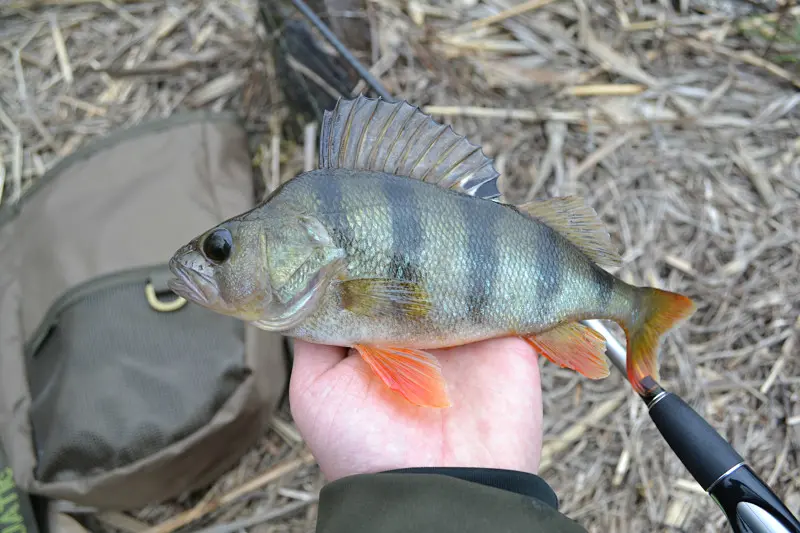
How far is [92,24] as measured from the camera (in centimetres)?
342

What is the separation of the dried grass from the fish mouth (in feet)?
4.06

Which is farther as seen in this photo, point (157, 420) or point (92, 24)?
point (92, 24)

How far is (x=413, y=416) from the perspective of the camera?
5.69 ft

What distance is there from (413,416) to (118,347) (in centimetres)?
123

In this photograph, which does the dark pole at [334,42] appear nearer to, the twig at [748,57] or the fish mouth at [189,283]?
the fish mouth at [189,283]

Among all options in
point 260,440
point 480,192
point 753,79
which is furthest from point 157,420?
point 753,79

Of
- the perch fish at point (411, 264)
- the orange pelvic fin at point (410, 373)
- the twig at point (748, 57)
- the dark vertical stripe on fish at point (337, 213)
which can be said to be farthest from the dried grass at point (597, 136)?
the dark vertical stripe on fish at point (337, 213)

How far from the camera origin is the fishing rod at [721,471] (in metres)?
1.46

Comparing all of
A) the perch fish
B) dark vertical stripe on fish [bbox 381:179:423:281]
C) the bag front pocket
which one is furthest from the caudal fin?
the bag front pocket

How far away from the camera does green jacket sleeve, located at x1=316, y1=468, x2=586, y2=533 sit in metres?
1.31

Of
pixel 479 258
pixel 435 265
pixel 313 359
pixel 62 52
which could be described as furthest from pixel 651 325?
pixel 62 52

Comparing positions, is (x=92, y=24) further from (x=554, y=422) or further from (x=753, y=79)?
(x=753, y=79)

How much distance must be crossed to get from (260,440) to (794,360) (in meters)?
2.46

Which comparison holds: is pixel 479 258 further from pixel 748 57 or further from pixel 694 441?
pixel 748 57
